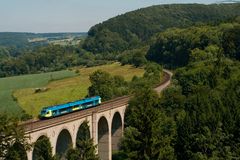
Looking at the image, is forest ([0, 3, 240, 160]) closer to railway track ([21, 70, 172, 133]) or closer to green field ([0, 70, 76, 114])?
railway track ([21, 70, 172, 133])

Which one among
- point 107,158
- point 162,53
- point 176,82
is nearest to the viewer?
point 107,158

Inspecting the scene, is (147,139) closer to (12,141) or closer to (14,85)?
(12,141)

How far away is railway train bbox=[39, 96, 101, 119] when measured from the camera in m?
62.9

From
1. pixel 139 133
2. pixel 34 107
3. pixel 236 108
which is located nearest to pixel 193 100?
pixel 236 108

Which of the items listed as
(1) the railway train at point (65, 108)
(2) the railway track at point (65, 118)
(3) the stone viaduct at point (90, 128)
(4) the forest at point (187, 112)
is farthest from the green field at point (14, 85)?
(2) the railway track at point (65, 118)

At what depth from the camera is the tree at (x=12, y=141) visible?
38.8 m

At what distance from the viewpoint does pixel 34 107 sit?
104250mm

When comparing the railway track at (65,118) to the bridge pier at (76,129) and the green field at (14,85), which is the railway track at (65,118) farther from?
the green field at (14,85)

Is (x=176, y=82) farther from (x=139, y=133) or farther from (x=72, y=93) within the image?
(x=139, y=133)

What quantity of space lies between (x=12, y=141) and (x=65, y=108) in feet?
89.3

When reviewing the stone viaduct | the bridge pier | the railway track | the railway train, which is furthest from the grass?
the bridge pier

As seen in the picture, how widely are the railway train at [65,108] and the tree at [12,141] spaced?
73.8 ft

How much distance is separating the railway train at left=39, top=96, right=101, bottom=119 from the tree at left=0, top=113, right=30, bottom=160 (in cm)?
2249

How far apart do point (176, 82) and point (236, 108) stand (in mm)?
26147
